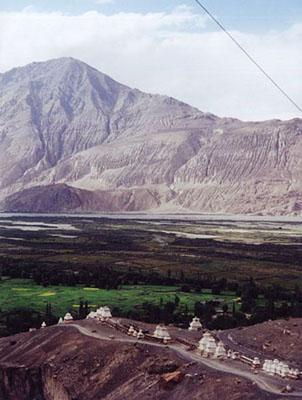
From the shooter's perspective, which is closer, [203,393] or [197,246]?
[203,393]

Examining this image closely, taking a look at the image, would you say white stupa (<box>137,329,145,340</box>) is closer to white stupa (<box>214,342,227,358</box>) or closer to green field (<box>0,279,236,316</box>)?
white stupa (<box>214,342,227,358</box>)

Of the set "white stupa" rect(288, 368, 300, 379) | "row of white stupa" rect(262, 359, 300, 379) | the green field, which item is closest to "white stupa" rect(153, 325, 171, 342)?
"row of white stupa" rect(262, 359, 300, 379)

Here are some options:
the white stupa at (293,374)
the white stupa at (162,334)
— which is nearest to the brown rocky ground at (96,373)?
the white stupa at (162,334)

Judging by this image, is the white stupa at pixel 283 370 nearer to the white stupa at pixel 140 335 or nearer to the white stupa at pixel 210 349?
the white stupa at pixel 210 349

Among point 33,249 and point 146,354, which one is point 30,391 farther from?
point 33,249

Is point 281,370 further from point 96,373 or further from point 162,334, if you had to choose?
point 96,373

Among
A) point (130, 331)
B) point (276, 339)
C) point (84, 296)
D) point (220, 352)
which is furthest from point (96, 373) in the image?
point (84, 296)

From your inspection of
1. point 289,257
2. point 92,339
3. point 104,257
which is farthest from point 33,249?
point 92,339
